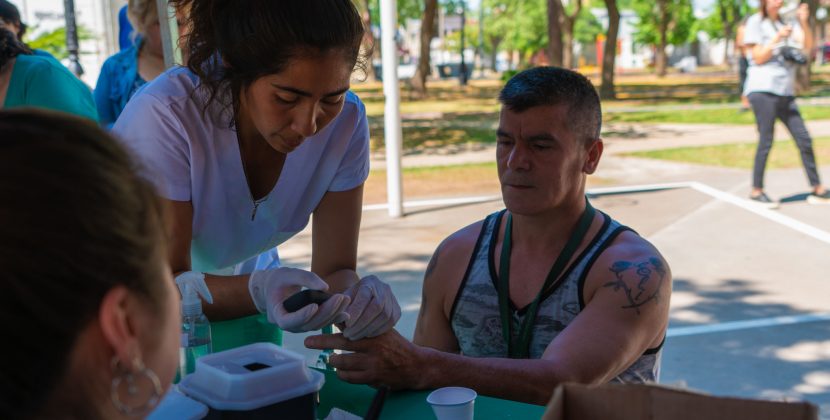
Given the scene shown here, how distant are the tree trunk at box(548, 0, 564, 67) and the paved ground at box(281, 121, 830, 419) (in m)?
9.38

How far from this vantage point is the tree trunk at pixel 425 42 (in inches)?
919

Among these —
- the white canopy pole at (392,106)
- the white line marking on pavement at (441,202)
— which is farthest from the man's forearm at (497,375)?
the white line marking on pavement at (441,202)

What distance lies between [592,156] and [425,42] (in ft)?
75.3

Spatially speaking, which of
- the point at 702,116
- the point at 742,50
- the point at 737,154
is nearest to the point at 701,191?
the point at 742,50

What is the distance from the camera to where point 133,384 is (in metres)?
0.93

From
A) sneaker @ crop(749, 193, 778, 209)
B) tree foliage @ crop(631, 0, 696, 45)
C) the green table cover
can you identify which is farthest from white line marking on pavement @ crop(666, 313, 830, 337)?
tree foliage @ crop(631, 0, 696, 45)

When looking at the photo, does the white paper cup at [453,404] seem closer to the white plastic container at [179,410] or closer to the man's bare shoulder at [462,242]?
the white plastic container at [179,410]

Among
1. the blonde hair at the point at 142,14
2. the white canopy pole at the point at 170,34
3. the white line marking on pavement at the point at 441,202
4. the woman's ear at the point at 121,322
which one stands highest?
the blonde hair at the point at 142,14

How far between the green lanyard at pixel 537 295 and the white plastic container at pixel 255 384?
0.92 metres

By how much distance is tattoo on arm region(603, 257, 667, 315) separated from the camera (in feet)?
7.56

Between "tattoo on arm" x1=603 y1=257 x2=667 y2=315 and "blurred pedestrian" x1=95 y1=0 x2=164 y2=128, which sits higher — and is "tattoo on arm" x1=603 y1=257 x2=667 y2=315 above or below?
below

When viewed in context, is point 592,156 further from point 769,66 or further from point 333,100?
point 769,66

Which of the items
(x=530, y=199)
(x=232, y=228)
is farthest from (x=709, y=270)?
(x=232, y=228)

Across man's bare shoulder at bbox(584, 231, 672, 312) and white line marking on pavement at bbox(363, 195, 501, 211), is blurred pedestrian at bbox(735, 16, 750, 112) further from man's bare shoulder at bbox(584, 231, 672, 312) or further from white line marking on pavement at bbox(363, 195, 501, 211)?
man's bare shoulder at bbox(584, 231, 672, 312)
